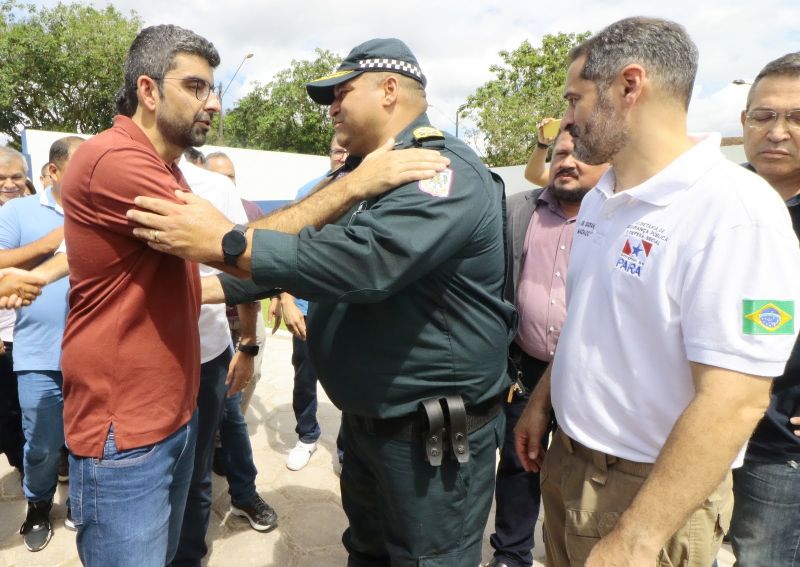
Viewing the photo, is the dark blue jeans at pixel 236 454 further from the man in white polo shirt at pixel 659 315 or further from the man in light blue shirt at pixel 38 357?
the man in white polo shirt at pixel 659 315

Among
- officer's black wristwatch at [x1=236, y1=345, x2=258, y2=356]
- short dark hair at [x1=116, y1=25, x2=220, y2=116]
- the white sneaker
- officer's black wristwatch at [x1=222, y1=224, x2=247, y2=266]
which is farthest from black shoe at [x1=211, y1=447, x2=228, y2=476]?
officer's black wristwatch at [x1=222, y1=224, x2=247, y2=266]

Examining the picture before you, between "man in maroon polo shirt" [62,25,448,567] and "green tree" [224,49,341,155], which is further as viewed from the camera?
"green tree" [224,49,341,155]

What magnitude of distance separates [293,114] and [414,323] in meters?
35.4

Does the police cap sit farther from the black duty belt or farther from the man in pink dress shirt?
the black duty belt

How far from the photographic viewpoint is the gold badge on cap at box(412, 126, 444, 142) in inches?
68.2

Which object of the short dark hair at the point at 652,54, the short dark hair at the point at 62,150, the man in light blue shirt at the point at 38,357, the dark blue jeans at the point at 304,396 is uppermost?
the short dark hair at the point at 652,54

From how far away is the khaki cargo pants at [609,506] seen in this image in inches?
54.1

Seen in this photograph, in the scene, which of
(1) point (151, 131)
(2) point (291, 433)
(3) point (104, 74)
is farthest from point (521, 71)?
(1) point (151, 131)

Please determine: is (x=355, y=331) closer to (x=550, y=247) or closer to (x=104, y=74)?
(x=550, y=247)

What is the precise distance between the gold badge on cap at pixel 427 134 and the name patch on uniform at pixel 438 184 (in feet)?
0.68

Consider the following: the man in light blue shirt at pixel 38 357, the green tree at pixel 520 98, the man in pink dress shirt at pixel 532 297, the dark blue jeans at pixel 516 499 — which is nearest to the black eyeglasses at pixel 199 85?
the man in light blue shirt at pixel 38 357

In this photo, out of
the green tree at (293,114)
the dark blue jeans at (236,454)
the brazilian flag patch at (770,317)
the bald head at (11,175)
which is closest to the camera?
the brazilian flag patch at (770,317)

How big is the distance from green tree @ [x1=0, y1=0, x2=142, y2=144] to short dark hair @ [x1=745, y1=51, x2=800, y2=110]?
26.6 meters

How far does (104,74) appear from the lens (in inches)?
925
